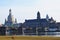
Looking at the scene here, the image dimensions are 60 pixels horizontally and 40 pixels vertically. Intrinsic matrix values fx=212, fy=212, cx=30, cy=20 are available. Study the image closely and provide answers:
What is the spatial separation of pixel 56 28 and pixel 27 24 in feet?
69.1

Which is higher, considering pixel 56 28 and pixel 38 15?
pixel 38 15

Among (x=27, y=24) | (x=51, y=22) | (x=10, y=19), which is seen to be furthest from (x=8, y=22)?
(x=51, y=22)

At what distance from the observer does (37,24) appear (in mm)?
153875

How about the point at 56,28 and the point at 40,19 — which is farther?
the point at 40,19

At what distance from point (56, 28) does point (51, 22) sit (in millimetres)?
10811

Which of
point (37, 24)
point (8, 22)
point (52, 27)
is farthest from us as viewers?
point (8, 22)

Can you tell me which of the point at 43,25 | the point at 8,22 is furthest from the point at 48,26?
the point at 8,22

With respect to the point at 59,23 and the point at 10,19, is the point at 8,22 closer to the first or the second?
the point at 10,19

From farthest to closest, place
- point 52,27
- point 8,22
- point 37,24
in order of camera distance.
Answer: point 8,22
point 37,24
point 52,27

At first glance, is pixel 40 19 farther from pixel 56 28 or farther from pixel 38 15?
pixel 56 28

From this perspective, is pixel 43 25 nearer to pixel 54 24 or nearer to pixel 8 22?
pixel 54 24

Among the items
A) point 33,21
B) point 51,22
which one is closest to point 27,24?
point 33,21

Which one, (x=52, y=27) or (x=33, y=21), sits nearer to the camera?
(x=52, y=27)

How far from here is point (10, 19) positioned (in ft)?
586
